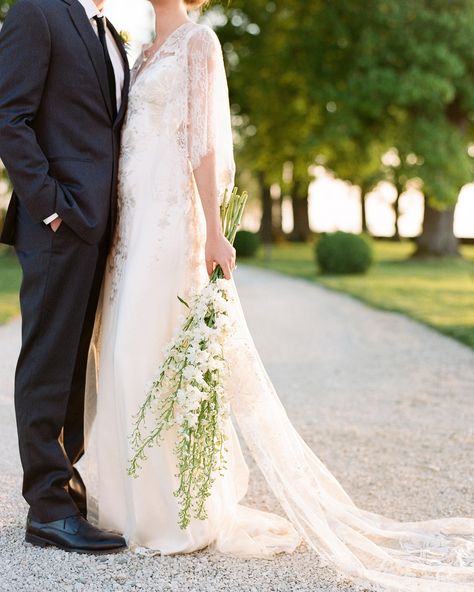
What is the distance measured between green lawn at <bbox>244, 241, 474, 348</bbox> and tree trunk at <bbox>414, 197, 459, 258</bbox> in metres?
0.66

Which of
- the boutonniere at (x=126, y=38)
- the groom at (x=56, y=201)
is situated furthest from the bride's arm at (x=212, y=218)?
the boutonniere at (x=126, y=38)

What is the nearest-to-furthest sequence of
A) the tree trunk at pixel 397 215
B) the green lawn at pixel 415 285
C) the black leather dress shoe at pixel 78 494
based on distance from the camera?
the black leather dress shoe at pixel 78 494
the green lawn at pixel 415 285
the tree trunk at pixel 397 215

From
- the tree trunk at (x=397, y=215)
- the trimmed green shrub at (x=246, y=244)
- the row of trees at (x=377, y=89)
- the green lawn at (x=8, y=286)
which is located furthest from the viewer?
the tree trunk at (x=397, y=215)

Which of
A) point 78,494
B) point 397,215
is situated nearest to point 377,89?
point 78,494

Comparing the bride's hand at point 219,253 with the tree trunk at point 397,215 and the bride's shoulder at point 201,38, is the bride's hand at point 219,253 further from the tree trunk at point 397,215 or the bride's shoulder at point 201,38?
the tree trunk at point 397,215

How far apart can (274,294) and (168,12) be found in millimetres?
12152

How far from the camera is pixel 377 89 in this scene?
21.9m

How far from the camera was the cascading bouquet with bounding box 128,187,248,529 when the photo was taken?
3184mm

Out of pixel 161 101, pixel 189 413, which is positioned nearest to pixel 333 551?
pixel 189 413

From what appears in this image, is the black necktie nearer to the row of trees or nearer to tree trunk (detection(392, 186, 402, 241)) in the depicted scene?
the row of trees

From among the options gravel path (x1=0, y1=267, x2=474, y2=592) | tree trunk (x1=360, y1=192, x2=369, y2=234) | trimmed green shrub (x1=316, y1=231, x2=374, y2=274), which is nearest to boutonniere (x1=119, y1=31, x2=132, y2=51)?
gravel path (x1=0, y1=267, x2=474, y2=592)

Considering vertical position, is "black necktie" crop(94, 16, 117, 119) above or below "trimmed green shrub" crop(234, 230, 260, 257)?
above

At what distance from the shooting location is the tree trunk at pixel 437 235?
2580cm

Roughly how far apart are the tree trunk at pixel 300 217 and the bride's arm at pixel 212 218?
33765mm
